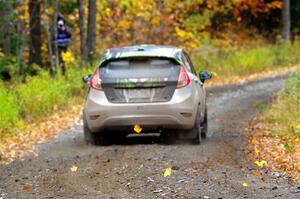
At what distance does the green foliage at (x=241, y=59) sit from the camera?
26933mm

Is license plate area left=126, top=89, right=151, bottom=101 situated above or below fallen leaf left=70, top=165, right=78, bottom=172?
above

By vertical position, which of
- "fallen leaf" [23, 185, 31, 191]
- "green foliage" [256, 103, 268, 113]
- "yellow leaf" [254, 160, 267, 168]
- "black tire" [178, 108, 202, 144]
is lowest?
"green foliage" [256, 103, 268, 113]

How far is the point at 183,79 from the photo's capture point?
37.2ft

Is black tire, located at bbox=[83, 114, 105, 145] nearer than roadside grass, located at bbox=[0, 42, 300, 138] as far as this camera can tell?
Yes

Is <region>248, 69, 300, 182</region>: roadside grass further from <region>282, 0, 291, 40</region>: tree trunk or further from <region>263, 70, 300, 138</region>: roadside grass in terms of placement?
<region>282, 0, 291, 40</region>: tree trunk

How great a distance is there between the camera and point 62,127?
15641 millimetres

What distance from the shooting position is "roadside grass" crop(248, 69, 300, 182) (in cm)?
952

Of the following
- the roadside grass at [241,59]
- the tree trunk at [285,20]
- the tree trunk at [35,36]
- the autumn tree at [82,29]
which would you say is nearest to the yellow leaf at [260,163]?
the autumn tree at [82,29]

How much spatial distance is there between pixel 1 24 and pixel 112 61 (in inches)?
609

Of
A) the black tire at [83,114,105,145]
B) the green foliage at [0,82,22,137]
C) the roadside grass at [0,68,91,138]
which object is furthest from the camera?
the roadside grass at [0,68,91,138]

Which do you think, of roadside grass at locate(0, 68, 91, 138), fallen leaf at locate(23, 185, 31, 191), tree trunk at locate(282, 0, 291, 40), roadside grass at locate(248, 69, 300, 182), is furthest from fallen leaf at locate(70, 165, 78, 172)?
tree trunk at locate(282, 0, 291, 40)

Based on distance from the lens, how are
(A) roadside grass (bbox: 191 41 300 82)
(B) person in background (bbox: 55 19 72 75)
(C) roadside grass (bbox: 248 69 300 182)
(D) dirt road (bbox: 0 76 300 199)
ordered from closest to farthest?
1. (D) dirt road (bbox: 0 76 300 199)
2. (C) roadside grass (bbox: 248 69 300 182)
3. (B) person in background (bbox: 55 19 72 75)
4. (A) roadside grass (bbox: 191 41 300 82)

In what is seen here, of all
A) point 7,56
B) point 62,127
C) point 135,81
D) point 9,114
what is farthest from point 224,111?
point 7,56

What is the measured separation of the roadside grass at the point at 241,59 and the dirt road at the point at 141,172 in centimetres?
1368
